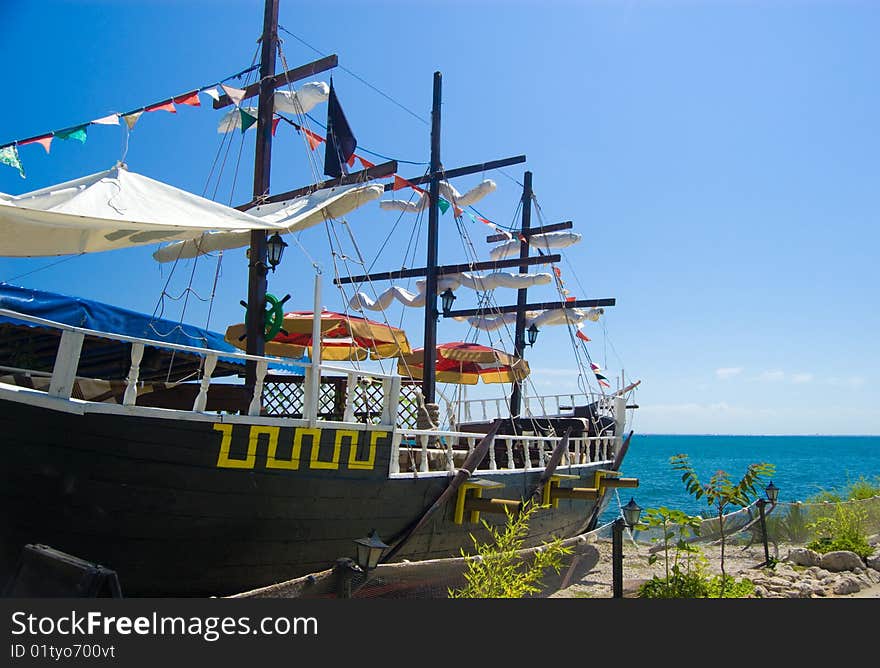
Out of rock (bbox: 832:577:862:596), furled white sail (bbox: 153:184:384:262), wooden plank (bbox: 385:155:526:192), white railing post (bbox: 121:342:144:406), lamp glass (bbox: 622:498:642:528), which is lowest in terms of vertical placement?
rock (bbox: 832:577:862:596)

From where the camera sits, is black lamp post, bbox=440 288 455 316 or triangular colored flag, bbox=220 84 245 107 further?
black lamp post, bbox=440 288 455 316

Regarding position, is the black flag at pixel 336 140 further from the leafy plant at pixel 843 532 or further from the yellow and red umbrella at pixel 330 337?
the leafy plant at pixel 843 532

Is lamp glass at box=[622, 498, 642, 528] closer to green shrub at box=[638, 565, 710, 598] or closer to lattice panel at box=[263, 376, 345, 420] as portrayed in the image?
green shrub at box=[638, 565, 710, 598]

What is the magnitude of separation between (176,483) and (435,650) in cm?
344

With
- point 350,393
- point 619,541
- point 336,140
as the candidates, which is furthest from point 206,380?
point 336,140

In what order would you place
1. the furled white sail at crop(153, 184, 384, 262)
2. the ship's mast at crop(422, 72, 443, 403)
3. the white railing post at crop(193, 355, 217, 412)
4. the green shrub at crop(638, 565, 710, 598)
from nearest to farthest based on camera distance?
1. the white railing post at crop(193, 355, 217, 412)
2. the green shrub at crop(638, 565, 710, 598)
3. the furled white sail at crop(153, 184, 384, 262)
4. the ship's mast at crop(422, 72, 443, 403)

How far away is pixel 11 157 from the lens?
814cm

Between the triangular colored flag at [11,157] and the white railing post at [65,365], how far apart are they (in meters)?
4.59

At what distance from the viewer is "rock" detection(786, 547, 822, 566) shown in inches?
393

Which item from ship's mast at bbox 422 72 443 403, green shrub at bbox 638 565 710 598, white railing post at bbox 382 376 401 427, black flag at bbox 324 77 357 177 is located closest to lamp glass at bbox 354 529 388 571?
white railing post at bbox 382 376 401 427

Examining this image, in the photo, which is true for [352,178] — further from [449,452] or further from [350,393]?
[449,452]

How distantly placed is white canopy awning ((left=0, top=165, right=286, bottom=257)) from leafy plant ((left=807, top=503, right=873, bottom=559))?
10.9 m

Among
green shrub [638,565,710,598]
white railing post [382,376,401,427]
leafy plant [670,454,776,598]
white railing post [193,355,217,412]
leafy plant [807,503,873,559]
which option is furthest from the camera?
leafy plant [807,503,873,559]

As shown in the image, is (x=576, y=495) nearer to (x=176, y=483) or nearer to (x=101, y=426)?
(x=176, y=483)
